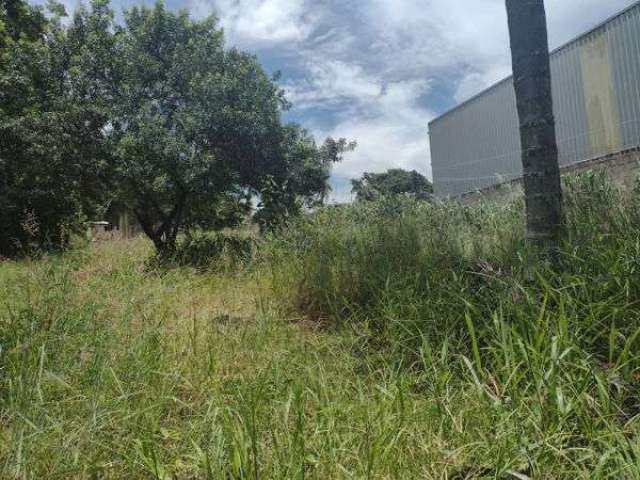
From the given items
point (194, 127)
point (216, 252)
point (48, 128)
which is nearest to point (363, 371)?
point (216, 252)

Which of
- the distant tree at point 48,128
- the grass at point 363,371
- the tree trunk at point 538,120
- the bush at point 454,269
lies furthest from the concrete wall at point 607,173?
the distant tree at point 48,128

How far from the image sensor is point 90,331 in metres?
2.77

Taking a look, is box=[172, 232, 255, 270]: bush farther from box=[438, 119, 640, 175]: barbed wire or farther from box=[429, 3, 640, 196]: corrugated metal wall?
box=[438, 119, 640, 175]: barbed wire

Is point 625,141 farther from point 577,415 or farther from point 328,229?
point 577,415

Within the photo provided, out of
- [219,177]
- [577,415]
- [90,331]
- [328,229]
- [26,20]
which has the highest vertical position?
[26,20]

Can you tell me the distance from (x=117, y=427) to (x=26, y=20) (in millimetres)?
16763

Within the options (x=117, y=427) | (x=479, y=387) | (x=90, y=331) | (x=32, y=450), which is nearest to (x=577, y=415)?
(x=479, y=387)

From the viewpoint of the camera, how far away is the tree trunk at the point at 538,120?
296 cm

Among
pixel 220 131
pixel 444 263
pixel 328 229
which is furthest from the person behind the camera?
pixel 220 131

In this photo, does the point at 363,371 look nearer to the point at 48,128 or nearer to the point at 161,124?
the point at 161,124

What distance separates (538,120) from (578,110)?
31.2 ft

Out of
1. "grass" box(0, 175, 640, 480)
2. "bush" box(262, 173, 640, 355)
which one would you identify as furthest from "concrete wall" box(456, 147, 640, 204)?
"grass" box(0, 175, 640, 480)

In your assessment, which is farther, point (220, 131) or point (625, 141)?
point (625, 141)

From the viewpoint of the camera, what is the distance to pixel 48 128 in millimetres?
8633
